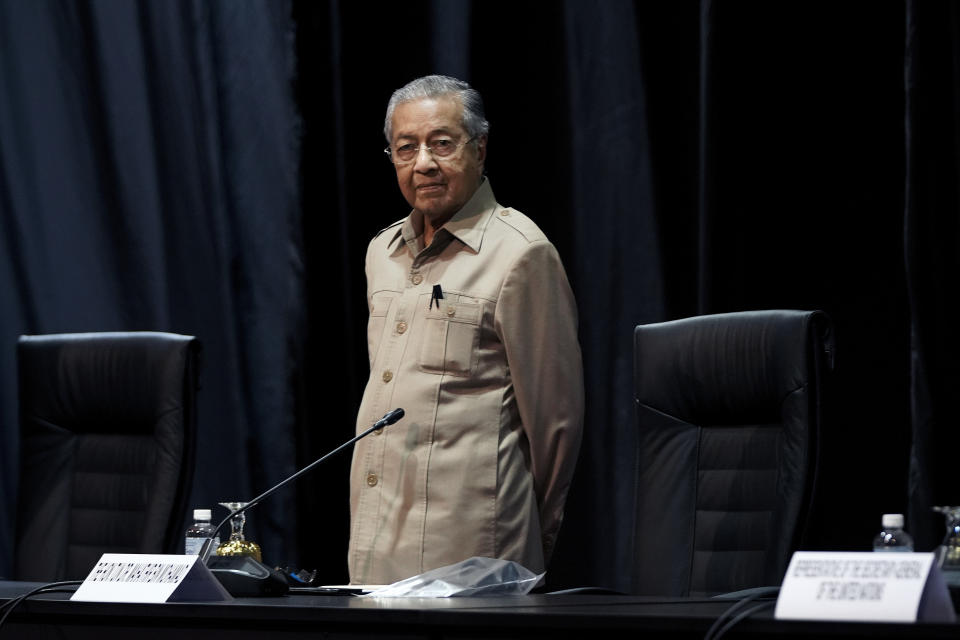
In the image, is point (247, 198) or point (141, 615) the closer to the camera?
point (141, 615)

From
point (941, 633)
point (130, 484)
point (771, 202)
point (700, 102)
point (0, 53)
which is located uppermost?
point (0, 53)

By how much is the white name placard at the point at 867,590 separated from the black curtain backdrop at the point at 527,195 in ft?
3.06

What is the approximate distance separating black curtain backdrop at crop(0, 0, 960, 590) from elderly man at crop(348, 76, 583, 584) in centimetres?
50

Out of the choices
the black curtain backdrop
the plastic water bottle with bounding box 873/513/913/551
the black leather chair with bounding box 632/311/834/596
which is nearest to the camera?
the plastic water bottle with bounding box 873/513/913/551

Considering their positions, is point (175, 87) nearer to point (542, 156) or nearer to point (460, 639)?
point (542, 156)

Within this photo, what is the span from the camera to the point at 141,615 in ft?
4.50

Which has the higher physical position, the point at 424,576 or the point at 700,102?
the point at 700,102

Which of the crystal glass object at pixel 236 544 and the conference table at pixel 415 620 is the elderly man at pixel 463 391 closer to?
the crystal glass object at pixel 236 544

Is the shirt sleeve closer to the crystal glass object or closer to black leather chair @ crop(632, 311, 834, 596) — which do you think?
black leather chair @ crop(632, 311, 834, 596)

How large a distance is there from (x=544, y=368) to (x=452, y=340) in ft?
0.57

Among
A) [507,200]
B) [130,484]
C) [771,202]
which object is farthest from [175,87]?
[771,202]

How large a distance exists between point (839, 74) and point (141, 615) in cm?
190

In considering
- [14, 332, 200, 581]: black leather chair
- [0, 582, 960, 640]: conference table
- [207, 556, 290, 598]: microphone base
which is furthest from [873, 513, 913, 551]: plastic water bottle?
[14, 332, 200, 581]: black leather chair

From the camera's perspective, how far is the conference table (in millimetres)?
1041
